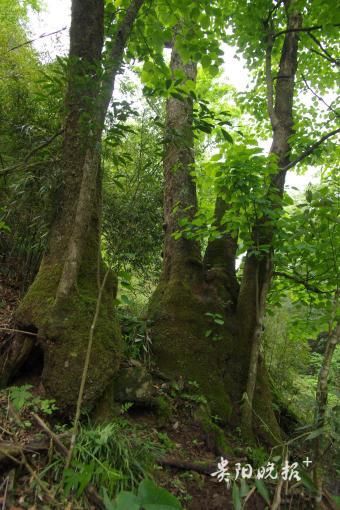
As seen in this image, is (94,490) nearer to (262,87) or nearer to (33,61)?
(33,61)

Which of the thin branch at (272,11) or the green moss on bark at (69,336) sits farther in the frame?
the thin branch at (272,11)

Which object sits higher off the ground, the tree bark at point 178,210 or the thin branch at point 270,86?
the thin branch at point 270,86

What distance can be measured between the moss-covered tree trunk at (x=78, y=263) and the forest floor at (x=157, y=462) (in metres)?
0.25

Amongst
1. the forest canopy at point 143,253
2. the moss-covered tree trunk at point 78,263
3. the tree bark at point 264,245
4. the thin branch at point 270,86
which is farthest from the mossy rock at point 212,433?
the thin branch at point 270,86

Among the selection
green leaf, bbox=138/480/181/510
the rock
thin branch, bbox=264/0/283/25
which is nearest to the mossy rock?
the rock

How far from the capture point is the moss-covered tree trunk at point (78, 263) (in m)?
2.45

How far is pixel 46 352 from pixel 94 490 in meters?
1.03

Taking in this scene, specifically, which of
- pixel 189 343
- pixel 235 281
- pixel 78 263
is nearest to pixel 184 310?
pixel 189 343

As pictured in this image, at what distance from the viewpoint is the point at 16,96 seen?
420cm

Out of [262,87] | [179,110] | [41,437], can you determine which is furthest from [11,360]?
[262,87]

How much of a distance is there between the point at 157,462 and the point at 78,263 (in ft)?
5.54

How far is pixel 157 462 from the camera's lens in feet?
8.67

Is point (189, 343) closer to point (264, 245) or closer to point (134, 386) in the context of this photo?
point (134, 386)

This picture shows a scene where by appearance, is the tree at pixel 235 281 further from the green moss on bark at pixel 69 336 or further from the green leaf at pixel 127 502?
the green leaf at pixel 127 502
